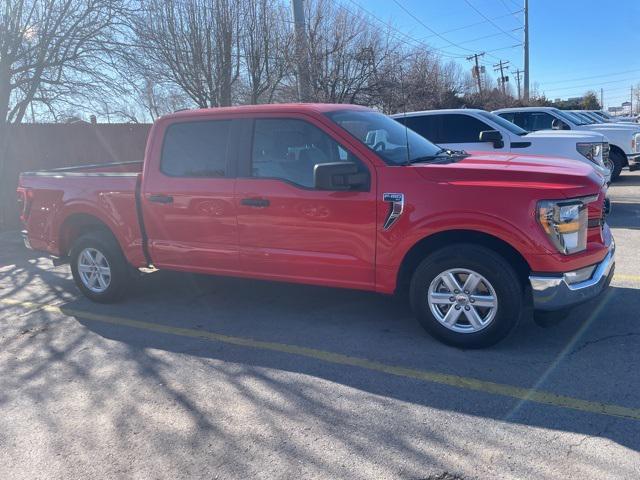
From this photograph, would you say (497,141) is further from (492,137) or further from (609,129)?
(609,129)

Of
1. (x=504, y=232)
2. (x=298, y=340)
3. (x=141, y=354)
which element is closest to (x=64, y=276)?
(x=141, y=354)

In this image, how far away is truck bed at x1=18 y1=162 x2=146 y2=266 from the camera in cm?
570

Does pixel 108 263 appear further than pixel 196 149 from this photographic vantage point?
Yes

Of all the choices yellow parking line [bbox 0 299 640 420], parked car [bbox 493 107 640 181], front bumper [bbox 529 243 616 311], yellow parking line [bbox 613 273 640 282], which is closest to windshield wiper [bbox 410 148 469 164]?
front bumper [bbox 529 243 616 311]

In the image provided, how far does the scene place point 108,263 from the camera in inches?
234

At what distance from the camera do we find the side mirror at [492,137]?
8.79 metres

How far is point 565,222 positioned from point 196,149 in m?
3.35

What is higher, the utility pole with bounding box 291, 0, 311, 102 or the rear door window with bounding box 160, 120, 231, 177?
the utility pole with bounding box 291, 0, 311, 102

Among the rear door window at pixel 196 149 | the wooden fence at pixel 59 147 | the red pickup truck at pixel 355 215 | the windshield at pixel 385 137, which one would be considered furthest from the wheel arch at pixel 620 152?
the wooden fence at pixel 59 147

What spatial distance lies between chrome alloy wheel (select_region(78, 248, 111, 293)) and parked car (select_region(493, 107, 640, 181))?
1064cm

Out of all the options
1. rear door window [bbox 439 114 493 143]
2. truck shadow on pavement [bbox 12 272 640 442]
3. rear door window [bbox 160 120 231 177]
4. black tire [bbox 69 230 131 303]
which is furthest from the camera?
rear door window [bbox 439 114 493 143]

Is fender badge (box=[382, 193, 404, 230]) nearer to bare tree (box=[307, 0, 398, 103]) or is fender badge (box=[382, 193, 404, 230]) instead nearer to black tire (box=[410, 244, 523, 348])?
black tire (box=[410, 244, 523, 348])

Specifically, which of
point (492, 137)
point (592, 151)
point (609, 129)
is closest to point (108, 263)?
point (492, 137)

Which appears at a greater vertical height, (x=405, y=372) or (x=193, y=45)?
(x=193, y=45)
